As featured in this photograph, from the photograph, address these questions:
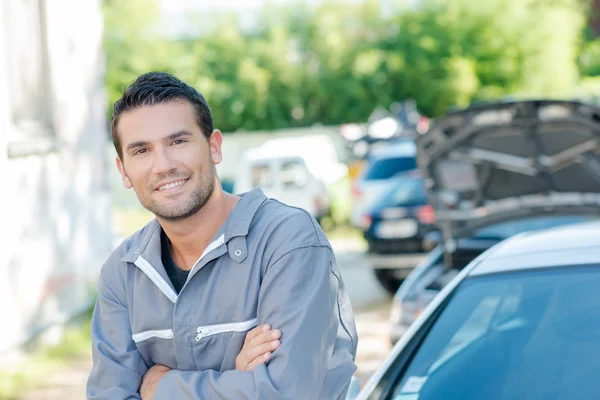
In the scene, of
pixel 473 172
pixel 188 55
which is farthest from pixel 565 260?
pixel 188 55

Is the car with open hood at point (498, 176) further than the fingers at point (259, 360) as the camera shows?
Yes

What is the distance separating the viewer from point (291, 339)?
2.27 metres

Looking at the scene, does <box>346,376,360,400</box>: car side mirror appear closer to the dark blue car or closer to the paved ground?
the paved ground

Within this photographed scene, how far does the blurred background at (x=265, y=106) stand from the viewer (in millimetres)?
7902

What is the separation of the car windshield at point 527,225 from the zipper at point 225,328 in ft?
10.5

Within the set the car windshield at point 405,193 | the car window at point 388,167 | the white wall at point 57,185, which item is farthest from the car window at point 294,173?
the white wall at point 57,185

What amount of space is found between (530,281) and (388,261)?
8206 mm

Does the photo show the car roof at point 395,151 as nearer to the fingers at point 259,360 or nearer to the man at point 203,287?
the man at point 203,287

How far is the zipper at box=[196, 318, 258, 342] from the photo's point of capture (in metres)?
2.37

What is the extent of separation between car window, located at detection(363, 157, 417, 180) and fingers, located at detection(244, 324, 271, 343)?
10.9 metres

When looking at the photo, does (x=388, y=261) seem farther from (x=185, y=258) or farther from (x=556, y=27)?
(x=556, y=27)

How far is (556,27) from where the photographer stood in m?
39.1

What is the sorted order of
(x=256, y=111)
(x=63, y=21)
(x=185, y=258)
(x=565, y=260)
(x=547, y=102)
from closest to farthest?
(x=185, y=258)
(x=565, y=260)
(x=547, y=102)
(x=63, y=21)
(x=256, y=111)

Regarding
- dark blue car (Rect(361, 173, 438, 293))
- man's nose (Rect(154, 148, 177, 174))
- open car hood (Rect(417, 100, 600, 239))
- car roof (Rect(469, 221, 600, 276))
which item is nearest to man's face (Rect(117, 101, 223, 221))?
man's nose (Rect(154, 148, 177, 174))
